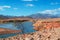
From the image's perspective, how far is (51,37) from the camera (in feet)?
41.0

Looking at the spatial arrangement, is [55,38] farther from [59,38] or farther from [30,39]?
[30,39]

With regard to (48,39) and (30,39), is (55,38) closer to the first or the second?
(48,39)

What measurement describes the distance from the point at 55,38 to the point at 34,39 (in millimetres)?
1393

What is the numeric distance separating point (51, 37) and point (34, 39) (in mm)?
1118

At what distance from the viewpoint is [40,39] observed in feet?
40.7

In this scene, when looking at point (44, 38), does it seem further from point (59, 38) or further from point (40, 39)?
point (59, 38)

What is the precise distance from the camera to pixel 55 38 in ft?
39.3

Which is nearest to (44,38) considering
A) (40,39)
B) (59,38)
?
(40,39)

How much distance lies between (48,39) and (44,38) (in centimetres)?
45

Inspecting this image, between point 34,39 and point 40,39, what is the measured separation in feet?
1.28

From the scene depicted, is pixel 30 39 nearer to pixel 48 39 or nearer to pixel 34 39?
pixel 34 39

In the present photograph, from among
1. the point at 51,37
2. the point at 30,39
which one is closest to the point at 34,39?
the point at 30,39

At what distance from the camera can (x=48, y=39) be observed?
12273mm

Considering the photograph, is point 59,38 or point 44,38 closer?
point 59,38
